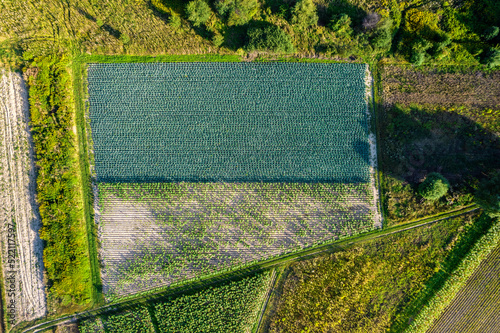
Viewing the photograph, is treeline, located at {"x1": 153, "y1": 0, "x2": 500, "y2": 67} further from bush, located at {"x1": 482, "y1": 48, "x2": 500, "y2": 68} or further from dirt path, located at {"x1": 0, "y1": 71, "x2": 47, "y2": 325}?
dirt path, located at {"x1": 0, "y1": 71, "x2": 47, "y2": 325}

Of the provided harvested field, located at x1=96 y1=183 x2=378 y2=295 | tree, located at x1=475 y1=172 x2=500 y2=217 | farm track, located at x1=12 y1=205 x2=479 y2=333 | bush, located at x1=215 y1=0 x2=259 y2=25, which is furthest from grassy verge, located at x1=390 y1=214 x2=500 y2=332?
bush, located at x1=215 y1=0 x2=259 y2=25

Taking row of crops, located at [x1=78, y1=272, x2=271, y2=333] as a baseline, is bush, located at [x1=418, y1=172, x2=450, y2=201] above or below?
above

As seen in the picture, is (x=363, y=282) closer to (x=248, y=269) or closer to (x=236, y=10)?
(x=248, y=269)

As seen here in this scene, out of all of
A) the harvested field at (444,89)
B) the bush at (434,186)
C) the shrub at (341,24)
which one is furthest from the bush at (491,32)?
the bush at (434,186)

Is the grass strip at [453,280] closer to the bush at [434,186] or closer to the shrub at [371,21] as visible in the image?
the bush at [434,186]

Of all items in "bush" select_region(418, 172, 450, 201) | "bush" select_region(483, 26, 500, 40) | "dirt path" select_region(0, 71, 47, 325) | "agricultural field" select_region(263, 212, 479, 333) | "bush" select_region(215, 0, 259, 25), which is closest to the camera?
"bush" select_region(418, 172, 450, 201)

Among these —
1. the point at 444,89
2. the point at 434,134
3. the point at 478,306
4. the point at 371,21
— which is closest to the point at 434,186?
the point at 434,134
